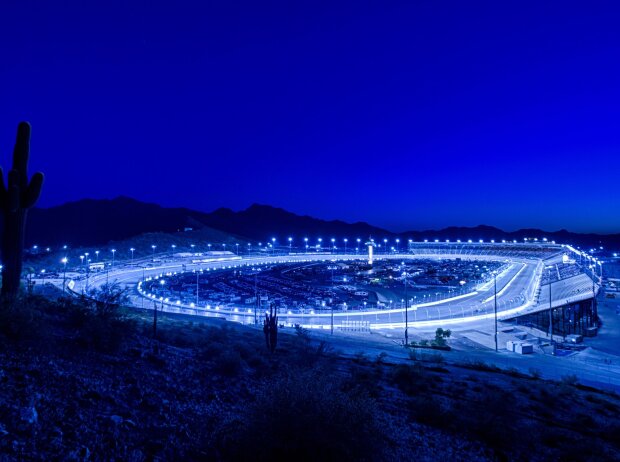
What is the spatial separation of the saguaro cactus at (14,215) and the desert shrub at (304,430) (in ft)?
29.6

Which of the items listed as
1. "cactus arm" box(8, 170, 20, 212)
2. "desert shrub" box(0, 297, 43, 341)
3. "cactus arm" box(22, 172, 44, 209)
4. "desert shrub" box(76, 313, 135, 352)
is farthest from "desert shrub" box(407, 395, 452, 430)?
"cactus arm" box(22, 172, 44, 209)

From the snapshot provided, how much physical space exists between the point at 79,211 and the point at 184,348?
16139 cm

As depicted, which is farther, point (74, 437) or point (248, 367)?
point (248, 367)

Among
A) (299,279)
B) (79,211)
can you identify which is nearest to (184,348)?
(299,279)

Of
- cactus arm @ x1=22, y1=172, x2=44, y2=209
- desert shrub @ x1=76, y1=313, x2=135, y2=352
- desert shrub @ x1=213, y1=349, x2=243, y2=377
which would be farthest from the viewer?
cactus arm @ x1=22, y1=172, x2=44, y2=209

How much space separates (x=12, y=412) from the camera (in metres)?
6.10

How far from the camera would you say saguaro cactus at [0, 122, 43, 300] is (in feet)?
38.9

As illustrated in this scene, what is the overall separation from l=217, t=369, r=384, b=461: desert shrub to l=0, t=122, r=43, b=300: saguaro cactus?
9.02 metres

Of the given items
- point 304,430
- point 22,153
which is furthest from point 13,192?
point 304,430

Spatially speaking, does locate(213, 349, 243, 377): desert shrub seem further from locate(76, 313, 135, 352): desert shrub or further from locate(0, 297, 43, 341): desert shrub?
locate(0, 297, 43, 341): desert shrub

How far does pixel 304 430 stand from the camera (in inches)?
238

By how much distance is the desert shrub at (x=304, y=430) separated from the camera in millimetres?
5922

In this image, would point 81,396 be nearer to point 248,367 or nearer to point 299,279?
point 248,367

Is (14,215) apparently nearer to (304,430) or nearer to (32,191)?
(32,191)
